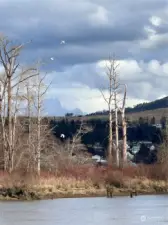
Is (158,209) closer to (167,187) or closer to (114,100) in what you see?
(167,187)

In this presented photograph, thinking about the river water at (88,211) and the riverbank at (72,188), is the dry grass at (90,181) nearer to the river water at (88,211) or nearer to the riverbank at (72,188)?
the riverbank at (72,188)

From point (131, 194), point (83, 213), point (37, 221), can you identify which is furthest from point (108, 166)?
point (37, 221)

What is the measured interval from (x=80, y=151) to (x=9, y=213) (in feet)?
156

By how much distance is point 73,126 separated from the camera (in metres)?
146

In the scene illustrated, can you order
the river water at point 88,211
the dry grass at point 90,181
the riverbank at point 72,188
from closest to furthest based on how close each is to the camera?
1. the river water at point 88,211
2. the riverbank at point 72,188
3. the dry grass at point 90,181

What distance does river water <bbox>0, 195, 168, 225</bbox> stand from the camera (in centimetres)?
2883

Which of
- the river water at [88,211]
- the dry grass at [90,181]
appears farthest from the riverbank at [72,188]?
the river water at [88,211]

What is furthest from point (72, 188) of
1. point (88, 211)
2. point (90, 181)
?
point (88, 211)

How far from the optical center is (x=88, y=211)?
33250 mm

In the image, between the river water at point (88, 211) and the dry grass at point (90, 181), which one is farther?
the dry grass at point (90, 181)

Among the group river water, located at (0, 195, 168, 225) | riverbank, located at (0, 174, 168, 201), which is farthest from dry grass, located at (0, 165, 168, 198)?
river water, located at (0, 195, 168, 225)

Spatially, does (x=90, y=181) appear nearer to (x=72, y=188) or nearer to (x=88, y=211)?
(x=72, y=188)

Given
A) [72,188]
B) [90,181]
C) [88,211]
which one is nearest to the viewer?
[88,211]

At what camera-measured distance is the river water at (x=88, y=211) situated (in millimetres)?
28828
